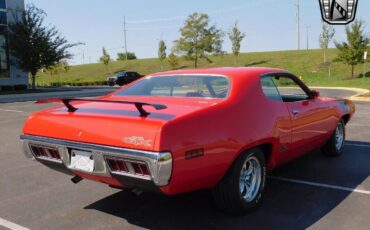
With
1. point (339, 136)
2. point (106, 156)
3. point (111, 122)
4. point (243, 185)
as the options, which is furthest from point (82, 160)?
point (339, 136)

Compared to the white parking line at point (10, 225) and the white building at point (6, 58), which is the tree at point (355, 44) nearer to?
the white building at point (6, 58)

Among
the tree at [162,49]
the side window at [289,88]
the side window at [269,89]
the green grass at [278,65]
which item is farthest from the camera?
the tree at [162,49]

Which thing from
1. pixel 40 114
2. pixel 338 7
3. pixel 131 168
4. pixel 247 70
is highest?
pixel 338 7

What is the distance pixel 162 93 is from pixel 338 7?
39.4 feet

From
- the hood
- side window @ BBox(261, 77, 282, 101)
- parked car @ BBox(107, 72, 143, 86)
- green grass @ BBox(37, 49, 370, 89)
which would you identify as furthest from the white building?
side window @ BBox(261, 77, 282, 101)

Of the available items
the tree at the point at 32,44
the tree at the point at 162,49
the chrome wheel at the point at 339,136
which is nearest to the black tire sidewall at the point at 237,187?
the chrome wheel at the point at 339,136

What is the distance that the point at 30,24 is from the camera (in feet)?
98.2

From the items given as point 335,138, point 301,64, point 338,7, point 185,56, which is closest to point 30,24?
point 185,56

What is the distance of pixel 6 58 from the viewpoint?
31000 mm

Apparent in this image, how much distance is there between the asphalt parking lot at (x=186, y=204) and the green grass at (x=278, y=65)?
29.9m

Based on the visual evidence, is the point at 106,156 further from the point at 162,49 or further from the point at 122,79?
the point at 162,49

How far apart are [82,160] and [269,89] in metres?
2.18

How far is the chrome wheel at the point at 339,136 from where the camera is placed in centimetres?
654

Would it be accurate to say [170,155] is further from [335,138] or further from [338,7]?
[338,7]
